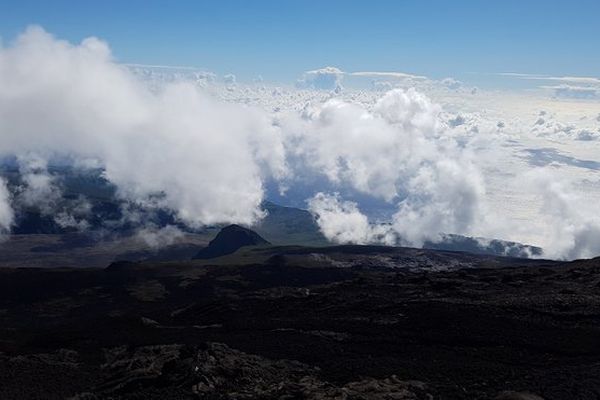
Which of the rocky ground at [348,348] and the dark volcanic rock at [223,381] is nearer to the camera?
the dark volcanic rock at [223,381]

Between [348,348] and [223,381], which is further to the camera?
[348,348]

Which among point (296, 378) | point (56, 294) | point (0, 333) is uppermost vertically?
point (296, 378)

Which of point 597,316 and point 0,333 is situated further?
point 0,333

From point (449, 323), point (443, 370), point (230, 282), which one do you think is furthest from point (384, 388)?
point (230, 282)

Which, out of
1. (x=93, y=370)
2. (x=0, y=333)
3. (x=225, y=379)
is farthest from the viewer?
(x=0, y=333)

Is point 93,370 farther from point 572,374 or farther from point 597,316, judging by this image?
point 597,316

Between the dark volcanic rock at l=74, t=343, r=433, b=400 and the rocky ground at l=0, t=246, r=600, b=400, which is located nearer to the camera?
the dark volcanic rock at l=74, t=343, r=433, b=400

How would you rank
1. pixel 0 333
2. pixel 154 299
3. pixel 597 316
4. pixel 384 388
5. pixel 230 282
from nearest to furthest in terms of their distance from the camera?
1. pixel 384 388
2. pixel 597 316
3. pixel 0 333
4. pixel 154 299
5. pixel 230 282

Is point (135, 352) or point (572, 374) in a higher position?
point (572, 374)
